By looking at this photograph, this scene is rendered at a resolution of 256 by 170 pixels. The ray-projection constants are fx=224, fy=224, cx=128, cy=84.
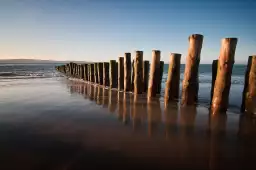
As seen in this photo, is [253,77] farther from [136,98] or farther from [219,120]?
[136,98]

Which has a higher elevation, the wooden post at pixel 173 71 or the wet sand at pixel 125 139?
the wooden post at pixel 173 71

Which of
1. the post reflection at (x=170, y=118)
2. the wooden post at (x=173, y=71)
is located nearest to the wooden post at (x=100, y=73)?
the wooden post at (x=173, y=71)

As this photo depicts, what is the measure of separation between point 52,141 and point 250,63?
4.81m

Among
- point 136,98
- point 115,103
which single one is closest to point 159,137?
point 115,103

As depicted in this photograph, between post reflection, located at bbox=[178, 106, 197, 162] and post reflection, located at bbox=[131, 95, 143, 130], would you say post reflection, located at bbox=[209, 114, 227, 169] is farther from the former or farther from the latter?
post reflection, located at bbox=[131, 95, 143, 130]

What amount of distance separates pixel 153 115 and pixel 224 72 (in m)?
2.00

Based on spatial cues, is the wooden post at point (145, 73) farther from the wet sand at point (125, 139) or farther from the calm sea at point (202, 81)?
the wet sand at point (125, 139)

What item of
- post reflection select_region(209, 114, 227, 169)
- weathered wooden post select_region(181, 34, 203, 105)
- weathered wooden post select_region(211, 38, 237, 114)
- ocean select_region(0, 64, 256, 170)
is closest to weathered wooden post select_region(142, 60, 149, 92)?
weathered wooden post select_region(181, 34, 203, 105)

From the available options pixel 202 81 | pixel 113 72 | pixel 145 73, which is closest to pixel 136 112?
pixel 145 73

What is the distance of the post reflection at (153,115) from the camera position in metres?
4.42

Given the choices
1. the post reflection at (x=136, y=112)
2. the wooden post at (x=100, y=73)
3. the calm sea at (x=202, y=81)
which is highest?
the wooden post at (x=100, y=73)

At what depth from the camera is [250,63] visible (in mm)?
5457

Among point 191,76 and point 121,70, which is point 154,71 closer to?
point 191,76

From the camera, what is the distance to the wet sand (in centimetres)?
292
